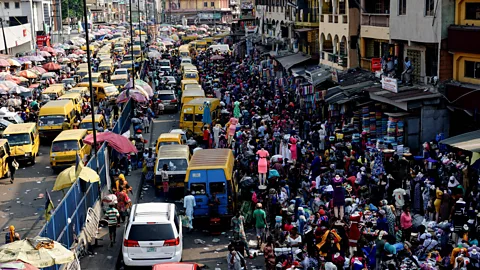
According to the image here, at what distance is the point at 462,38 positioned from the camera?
77.8ft

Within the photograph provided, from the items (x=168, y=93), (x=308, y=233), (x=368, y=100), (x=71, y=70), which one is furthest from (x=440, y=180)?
(x=71, y=70)

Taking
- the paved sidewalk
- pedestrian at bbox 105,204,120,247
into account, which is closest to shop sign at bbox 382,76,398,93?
the paved sidewalk

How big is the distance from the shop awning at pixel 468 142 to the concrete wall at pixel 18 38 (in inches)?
1943

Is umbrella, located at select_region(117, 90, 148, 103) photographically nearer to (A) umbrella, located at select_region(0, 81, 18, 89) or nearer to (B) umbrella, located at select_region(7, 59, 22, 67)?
(A) umbrella, located at select_region(0, 81, 18, 89)

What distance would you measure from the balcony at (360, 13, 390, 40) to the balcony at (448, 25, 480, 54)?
239 inches

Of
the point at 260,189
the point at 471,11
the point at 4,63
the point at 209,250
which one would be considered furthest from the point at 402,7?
the point at 4,63

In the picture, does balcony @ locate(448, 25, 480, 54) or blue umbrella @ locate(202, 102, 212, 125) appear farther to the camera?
blue umbrella @ locate(202, 102, 212, 125)

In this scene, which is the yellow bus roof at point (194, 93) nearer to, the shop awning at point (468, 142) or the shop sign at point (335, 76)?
the shop sign at point (335, 76)

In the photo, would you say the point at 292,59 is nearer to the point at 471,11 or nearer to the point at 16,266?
the point at 471,11

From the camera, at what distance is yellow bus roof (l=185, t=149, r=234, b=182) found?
68.1 feet

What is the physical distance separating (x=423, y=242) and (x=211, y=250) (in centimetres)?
584

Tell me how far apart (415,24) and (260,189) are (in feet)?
30.2

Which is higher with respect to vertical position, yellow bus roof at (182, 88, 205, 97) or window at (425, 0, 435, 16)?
window at (425, 0, 435, 16)

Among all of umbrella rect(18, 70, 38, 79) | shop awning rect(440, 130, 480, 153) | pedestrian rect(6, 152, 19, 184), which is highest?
shop awning rect(440, 130, 480, 153)
